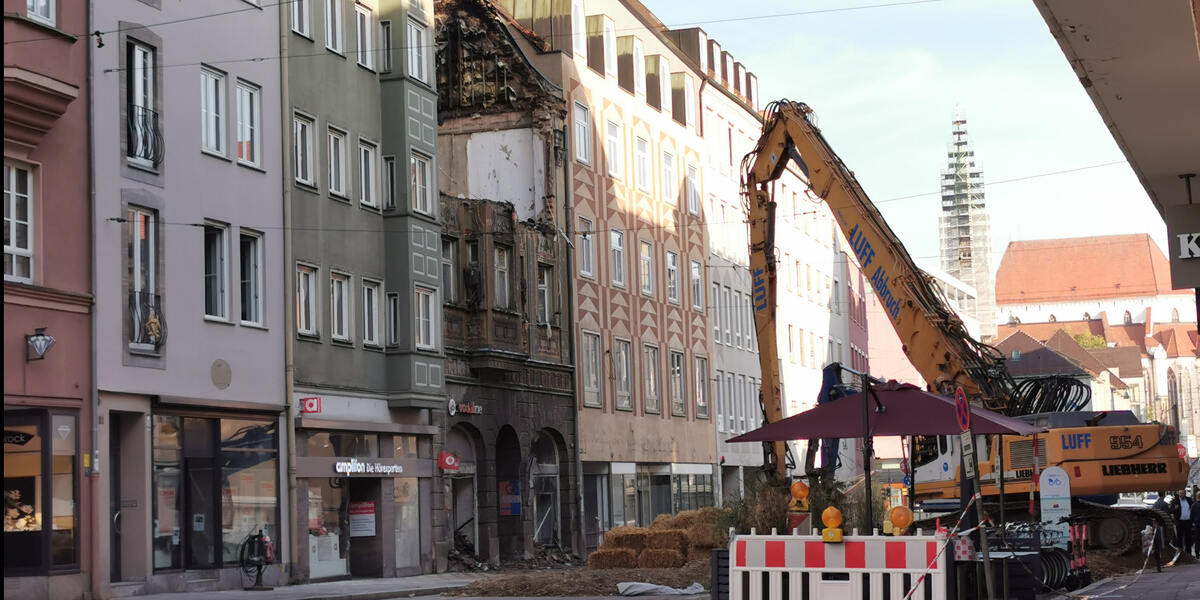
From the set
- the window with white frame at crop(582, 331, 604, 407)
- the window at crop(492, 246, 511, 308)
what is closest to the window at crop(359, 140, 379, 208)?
the window at crop(492, 246, 511, 308)

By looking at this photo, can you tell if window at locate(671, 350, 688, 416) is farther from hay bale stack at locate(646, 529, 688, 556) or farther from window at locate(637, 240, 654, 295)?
hay bale stack at locate(646, 529, 688, 556)

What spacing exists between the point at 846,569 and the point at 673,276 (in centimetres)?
4485

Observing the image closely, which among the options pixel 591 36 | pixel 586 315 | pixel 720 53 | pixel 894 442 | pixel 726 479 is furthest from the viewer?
pixel 894 442

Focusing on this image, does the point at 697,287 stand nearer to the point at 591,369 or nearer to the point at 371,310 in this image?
the point at 591,369

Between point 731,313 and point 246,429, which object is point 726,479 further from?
point 246,429

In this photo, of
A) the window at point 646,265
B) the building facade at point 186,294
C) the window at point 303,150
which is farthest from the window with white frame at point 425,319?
the window at point 646,265

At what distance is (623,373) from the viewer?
51.2 m

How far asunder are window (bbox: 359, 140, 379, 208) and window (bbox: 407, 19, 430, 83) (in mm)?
2056

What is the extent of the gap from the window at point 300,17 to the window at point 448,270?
7.39 metres

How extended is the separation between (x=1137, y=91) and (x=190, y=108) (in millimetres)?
18785

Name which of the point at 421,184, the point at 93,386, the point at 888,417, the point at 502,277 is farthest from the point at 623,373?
the point at 888,417

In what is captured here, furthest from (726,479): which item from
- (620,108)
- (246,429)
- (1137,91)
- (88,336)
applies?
(1137,91)

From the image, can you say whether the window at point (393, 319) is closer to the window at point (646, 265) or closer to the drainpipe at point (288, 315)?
the drainpipe at point (288, 315)

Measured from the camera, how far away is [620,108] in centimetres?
5303
